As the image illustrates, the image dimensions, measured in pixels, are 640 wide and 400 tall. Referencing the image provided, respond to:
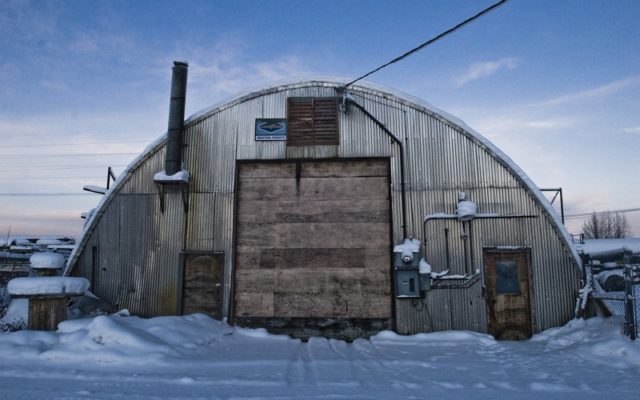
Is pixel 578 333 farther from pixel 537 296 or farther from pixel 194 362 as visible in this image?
pixel 194 362

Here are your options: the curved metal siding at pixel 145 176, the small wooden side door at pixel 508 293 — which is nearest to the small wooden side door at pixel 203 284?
the curved metal siding at pixel 145 176

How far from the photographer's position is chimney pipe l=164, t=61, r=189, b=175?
35.8 ft

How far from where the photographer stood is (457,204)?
10.6 m

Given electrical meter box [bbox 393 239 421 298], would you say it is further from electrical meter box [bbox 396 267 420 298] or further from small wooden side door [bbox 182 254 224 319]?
small wooden side door [bbox 182 254 224 319]

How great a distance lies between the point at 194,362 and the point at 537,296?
8185 mm

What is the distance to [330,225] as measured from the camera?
428 inches

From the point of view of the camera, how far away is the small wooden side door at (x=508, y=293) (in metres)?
10.2

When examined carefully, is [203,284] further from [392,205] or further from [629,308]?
[629,308]

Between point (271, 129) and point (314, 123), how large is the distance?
1.20 m

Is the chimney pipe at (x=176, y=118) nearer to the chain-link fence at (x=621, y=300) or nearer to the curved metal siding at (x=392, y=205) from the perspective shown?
the curved metal siding at (x=392, y=205)

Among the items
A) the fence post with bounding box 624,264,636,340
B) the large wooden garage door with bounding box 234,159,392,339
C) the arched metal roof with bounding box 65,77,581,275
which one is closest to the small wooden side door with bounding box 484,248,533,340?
the arched metal roof with bounding box 65,77,581,275

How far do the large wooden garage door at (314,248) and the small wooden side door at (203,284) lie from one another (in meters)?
0.49

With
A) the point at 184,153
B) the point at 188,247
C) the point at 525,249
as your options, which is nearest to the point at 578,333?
the point at 525,249

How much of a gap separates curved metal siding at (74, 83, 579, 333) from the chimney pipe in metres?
0.39
